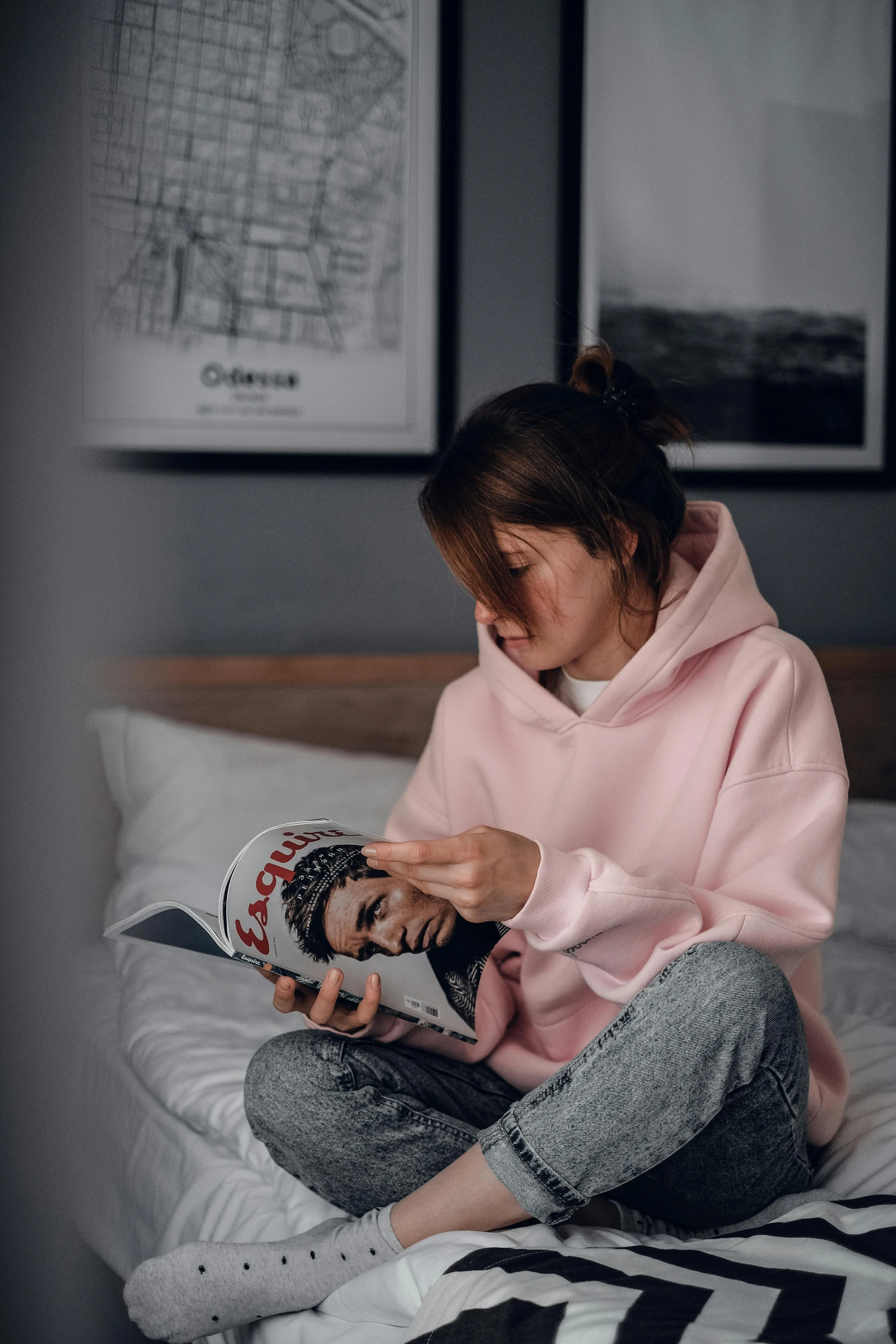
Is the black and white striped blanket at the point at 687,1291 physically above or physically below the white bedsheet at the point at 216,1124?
above

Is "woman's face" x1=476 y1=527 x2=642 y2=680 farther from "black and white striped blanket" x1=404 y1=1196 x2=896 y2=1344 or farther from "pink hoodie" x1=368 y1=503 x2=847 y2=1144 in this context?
"black and white striped blanket" x1=404 y1=1196 x2=896 y2=1344

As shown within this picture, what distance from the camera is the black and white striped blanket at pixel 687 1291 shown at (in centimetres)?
56

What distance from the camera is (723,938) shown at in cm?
77

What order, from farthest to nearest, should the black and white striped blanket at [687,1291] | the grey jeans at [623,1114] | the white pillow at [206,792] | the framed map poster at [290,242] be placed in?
the framed map poster at [290,242] < the white pillow at [206,792] < the grey jeans at [623,1114] < the black and white striped blanket at [687,1291]

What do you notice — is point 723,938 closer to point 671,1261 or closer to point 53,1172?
point 671,1261

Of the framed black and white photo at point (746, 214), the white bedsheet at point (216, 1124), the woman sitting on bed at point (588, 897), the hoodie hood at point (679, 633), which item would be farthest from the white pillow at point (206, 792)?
the framed black and white photo at point (746, 214)

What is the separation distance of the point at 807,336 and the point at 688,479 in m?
0.30

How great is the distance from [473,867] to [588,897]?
0.09 m

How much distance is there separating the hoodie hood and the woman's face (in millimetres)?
38

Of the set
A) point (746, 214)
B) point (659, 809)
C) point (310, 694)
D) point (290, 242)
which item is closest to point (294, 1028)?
point (659, 809)

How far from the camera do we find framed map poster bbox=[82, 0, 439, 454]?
151 cm

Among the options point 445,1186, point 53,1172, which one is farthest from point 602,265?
point 53,1172

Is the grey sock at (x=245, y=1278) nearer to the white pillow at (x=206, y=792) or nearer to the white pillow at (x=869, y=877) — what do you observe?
the white pillow at (x=206, y=792)

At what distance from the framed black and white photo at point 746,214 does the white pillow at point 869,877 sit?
1.93ft
